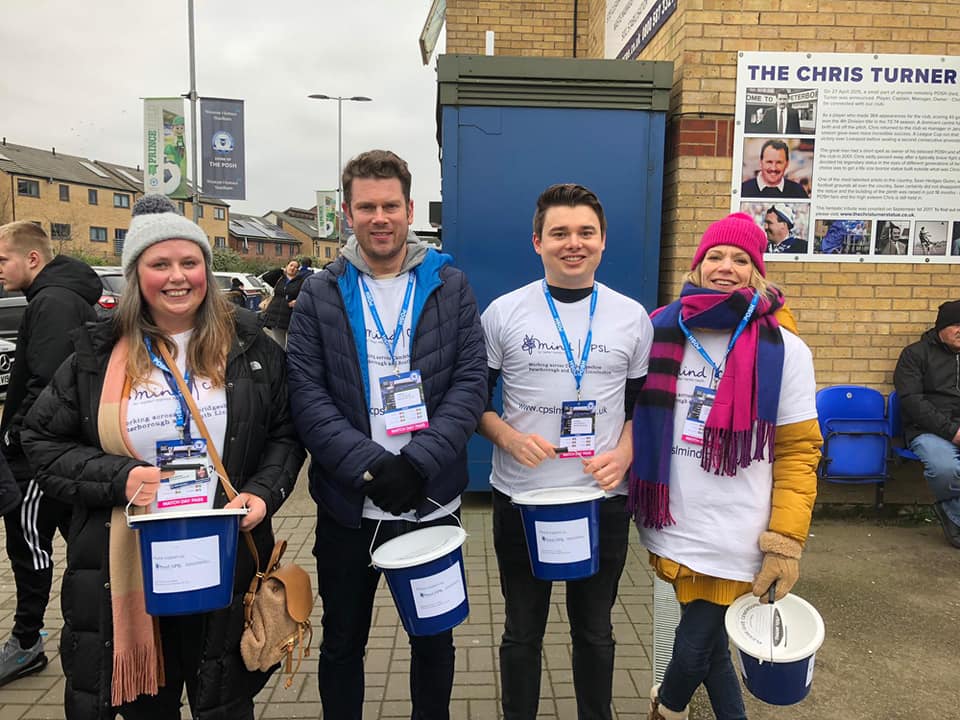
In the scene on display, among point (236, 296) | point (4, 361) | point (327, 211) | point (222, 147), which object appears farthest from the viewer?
point (327, 211)

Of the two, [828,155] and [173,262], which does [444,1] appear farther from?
[173,262]

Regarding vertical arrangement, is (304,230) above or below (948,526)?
above

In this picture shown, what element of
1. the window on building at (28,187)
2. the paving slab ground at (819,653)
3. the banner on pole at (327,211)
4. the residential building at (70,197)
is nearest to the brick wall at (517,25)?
the paving slab ground at (819,653)

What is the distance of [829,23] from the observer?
4.60 m

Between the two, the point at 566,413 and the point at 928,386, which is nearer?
the point at 566,413

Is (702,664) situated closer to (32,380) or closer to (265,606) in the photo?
(265,606)

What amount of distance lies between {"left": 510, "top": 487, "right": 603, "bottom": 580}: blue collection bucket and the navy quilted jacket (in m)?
0.30

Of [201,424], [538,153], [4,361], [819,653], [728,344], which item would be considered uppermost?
[538,153]

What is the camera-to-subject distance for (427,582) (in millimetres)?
2045

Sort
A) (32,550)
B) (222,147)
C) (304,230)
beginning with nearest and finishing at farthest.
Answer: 1. (32,550)
2. (222,147)
3. (304,230)

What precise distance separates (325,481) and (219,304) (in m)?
0.67

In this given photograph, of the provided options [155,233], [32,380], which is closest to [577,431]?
[155,233]

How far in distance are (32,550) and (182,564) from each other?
1.72m

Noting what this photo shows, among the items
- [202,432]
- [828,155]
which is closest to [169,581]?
[202,432]
